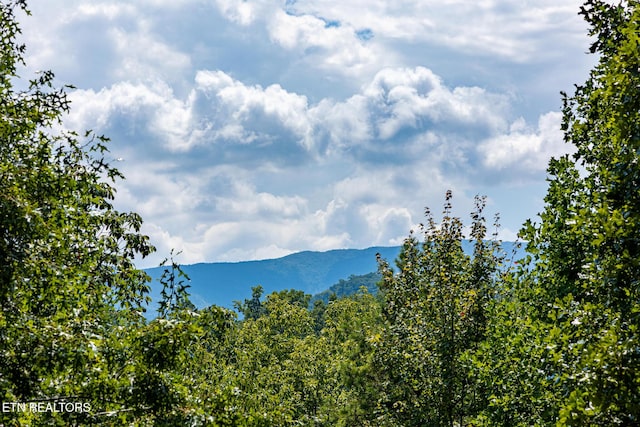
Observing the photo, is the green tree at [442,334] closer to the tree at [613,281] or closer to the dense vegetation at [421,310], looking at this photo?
the dense vegetation at [421,310]

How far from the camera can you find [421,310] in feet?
60.0

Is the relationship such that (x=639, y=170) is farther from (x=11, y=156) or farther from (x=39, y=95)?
(x=39, y=95)

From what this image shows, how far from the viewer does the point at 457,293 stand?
1705 centimetres

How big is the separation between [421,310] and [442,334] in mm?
1314

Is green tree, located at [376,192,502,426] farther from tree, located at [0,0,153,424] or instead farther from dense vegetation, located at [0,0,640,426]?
tree, located at [0,0,153,424]

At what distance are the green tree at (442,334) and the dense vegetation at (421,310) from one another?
58 mm

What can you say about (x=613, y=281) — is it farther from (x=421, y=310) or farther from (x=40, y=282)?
(x=421, y=310)

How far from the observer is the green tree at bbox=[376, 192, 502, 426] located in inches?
661

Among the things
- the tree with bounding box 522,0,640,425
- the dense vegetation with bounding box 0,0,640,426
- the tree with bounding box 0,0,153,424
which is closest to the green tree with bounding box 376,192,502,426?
the dense vegetation with bounding box 0,0,640,426

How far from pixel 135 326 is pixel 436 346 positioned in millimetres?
10330

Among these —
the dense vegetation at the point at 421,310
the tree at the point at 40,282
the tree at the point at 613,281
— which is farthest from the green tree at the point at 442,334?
the tree at the point at 40,282

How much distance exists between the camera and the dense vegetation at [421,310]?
289 inches

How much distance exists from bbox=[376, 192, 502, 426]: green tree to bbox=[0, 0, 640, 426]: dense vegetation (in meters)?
0.06

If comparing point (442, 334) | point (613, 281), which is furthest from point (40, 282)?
point (442, 334)
